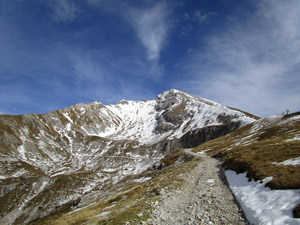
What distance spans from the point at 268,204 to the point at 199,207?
6.25 metres

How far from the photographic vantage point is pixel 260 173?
71.4ft

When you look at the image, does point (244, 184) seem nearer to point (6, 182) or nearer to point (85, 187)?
point (85, 187)

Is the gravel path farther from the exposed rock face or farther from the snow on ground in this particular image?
the exposed rock face

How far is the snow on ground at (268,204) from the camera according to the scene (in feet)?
39.9

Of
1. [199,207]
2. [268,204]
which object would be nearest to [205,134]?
[199,207]

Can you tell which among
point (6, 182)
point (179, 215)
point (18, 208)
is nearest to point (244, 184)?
point (179, 215)

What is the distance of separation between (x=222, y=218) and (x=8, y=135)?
25215 cm

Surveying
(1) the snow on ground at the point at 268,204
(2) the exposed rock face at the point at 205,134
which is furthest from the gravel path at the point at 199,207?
(2) the exposed rock face at the point at 205,134

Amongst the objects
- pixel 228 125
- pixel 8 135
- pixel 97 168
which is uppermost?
pixel 8 135

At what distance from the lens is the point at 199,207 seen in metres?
17.7

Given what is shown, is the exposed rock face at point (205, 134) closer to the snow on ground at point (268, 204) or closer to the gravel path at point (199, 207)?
the gravel path at point (199, 207)

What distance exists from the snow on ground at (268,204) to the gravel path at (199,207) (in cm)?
96

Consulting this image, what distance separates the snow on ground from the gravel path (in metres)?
0.96

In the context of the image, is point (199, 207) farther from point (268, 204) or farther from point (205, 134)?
point (205, 134)
